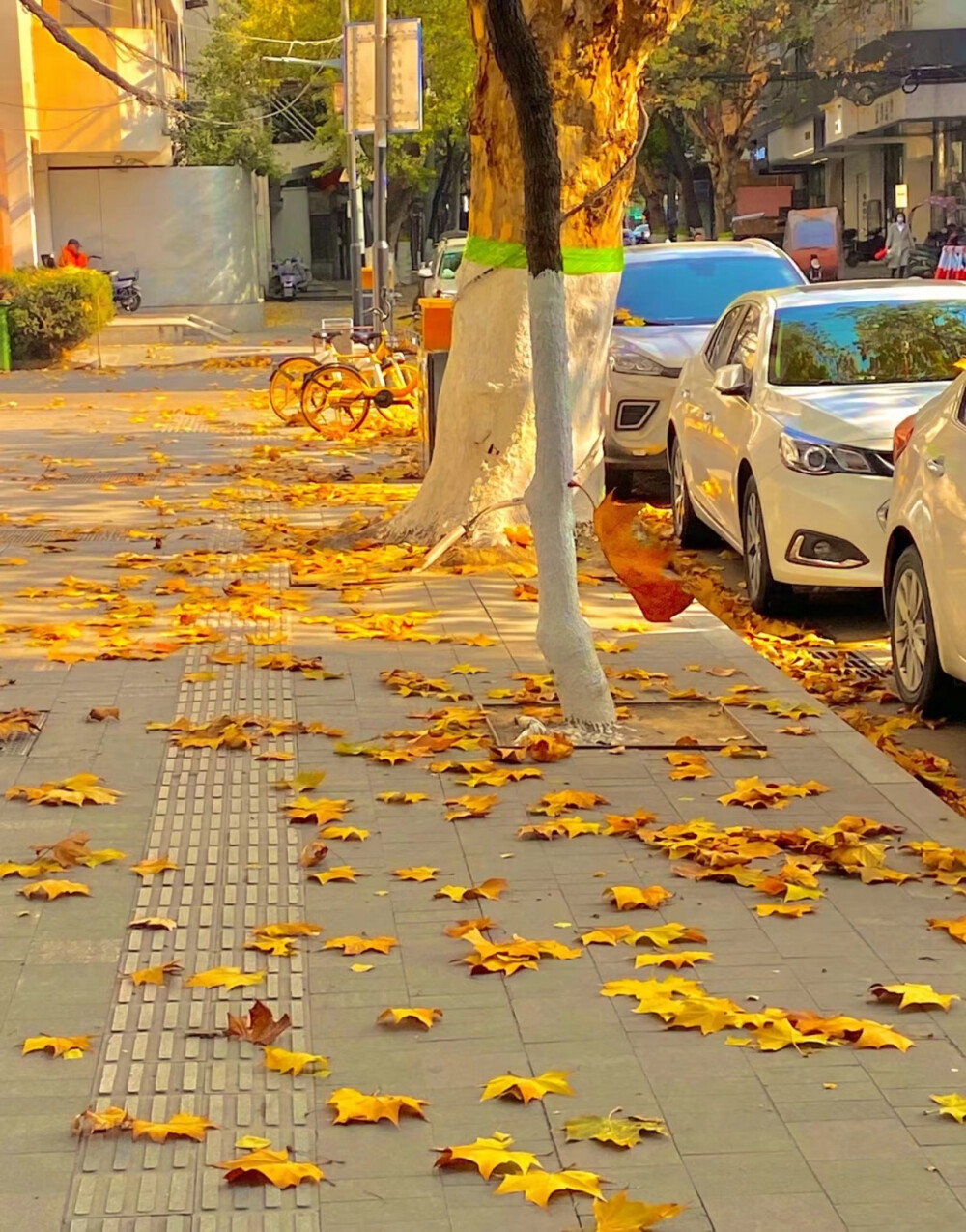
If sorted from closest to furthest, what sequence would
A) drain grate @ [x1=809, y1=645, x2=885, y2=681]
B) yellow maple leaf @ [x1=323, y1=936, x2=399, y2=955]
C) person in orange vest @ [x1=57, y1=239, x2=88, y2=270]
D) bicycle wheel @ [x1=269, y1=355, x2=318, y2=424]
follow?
yellow maple leaf @ [x1=323, y1=936, x2=399, y2=955]
drain grate @ [x1=809, y1=645, x2=885, y2=681]
bicycle wheel @ [x1=269, y1=355, x2=318, y2=424]
person in orange vest @ [x1=57, y1=239, x2=88, y2=270]

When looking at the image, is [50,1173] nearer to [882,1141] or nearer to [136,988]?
[136,988]

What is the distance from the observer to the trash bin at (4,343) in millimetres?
28109

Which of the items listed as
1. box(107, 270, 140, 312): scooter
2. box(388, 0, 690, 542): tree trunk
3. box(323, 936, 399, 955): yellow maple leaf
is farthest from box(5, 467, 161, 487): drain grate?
box(107, 270, 140, 312): scooter

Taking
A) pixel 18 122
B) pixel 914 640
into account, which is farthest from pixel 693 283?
pixel 18 122

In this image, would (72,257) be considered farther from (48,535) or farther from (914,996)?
(914,996)

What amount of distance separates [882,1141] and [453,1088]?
0.89 metres

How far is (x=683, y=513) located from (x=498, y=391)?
2.04 m

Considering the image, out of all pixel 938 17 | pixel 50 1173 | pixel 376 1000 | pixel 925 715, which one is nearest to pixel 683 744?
pixel 925 715

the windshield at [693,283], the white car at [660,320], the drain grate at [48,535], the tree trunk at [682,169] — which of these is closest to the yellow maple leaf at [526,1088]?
the drain grate at [48,535]

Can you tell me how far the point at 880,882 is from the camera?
17.9 ft

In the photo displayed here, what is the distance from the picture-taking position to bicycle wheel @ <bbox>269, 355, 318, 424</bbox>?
19.6 m

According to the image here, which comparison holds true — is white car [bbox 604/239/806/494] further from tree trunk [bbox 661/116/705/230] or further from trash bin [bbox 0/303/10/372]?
tree trunk [bbox 661/116/705/230]

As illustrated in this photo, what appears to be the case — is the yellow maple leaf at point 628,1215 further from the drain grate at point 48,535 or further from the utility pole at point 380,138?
the utility pole at point 380,138

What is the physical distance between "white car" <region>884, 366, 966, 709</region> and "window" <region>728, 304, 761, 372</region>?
2349 millimetres
